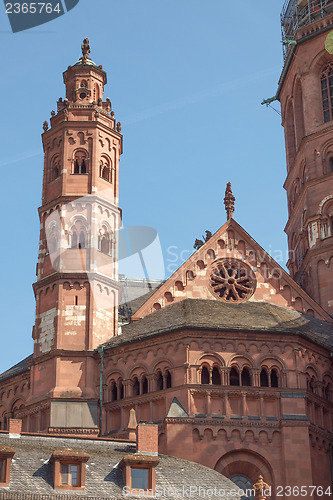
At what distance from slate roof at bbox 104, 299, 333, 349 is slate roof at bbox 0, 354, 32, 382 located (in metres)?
6.02

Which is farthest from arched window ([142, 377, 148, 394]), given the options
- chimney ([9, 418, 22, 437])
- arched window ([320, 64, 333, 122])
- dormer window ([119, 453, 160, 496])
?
arched window ([320, 64, 333, 122])

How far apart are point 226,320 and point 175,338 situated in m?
3.10

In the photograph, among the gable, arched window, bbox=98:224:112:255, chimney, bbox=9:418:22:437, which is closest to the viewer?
chimney, bbox=9:418:22:437

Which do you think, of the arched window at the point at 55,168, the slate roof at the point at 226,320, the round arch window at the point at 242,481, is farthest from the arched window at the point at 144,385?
the arched window at the point at 55,168

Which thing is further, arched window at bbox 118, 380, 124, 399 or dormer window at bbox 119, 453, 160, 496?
arched window at bbox 118, 380, 124, 399

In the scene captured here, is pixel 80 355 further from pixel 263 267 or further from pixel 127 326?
pixel 263 267

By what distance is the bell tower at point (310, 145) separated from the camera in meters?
67.9

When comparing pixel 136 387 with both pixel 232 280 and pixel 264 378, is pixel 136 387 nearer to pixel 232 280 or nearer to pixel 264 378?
pixel 264 378

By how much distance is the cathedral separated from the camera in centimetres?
5356

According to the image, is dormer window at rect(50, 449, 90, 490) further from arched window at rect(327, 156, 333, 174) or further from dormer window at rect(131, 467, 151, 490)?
arched window at rect(327, 156, 333, 174)

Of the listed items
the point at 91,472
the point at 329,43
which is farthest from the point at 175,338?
the point at 329,43

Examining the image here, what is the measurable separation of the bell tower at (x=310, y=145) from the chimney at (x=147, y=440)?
2257 cm

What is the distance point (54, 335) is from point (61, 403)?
417 centimetres

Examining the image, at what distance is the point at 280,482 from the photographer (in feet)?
172
